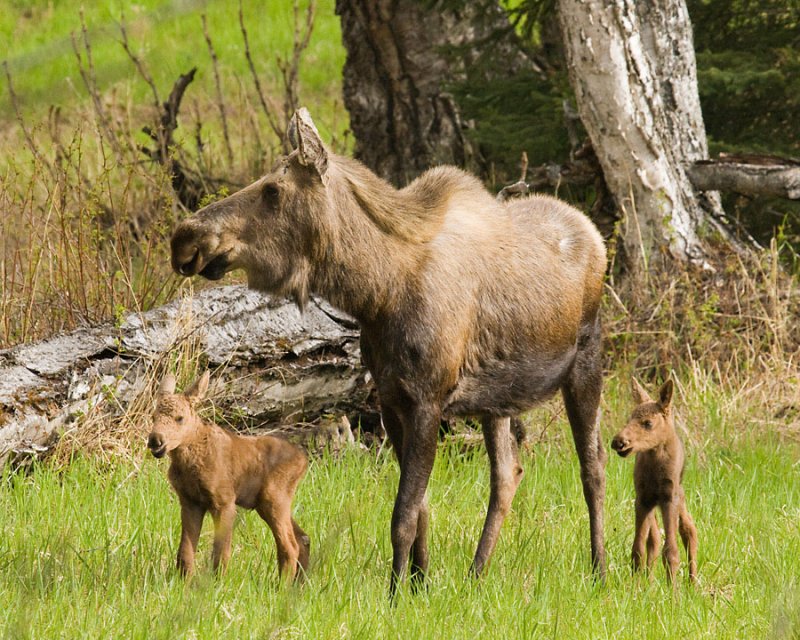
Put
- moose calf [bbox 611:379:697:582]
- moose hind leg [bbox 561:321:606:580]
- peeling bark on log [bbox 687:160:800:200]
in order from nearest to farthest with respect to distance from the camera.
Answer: moose calf [bbox 611:379:697:582] < moose hind leg [bbox 561:321:606:580] < peeling bark on log [bbox 687:160:800:200]

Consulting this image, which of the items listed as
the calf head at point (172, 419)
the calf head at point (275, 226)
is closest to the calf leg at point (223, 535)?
the calf head at point (172, 419)

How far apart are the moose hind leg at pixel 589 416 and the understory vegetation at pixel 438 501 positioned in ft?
0.79

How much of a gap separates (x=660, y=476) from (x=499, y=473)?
3.17 feet

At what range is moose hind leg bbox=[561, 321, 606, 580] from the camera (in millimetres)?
6152

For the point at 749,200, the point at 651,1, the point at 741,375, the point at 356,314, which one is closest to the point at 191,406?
the point at 356,314

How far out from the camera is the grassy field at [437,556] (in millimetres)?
4734

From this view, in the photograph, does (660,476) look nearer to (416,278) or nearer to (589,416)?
(589,416)

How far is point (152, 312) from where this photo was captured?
26.1 ft

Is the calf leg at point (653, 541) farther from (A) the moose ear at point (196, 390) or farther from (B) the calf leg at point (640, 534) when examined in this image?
(A) the moose ear at point (196, 390)

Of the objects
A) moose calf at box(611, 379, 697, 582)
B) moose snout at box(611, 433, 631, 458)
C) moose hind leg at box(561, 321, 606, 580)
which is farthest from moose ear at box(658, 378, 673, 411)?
moose hind leg at box(561, 321, 606, 580)

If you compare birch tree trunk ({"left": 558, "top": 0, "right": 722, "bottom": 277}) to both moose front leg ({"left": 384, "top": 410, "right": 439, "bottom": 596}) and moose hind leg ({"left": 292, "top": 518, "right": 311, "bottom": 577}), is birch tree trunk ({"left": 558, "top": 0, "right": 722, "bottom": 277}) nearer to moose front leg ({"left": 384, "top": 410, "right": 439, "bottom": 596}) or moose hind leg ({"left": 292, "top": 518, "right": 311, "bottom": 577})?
moose front leg ({"left": 384, "top": 410, "right": 439, "bottom": 596})

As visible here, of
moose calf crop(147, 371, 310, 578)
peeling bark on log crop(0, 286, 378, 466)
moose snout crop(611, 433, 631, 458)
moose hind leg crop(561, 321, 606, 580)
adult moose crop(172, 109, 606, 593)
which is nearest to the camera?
moose calf crop(147, 371, 310, 578)

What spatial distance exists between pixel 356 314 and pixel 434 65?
714 cm

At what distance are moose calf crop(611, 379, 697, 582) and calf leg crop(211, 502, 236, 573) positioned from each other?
1788mm
